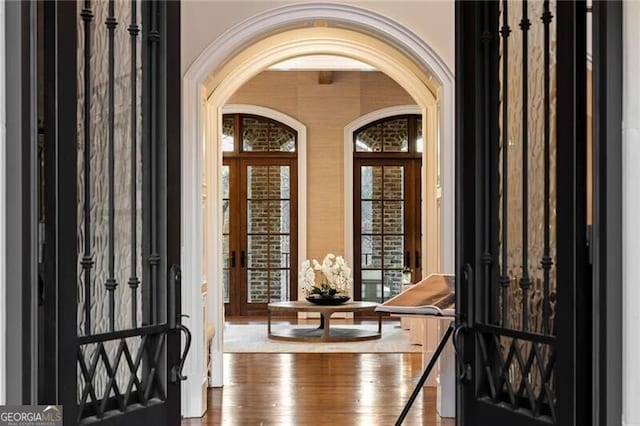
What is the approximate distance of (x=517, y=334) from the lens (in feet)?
8.51

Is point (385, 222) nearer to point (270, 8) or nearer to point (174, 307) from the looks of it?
point (270, 8)

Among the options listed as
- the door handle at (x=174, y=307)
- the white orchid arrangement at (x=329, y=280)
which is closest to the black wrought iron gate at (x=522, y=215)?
the door handle at (x=174, y=307)

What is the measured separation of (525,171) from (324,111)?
8.88 m

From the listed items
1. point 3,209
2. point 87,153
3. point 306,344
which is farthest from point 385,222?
point 3,209

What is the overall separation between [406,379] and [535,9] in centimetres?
441

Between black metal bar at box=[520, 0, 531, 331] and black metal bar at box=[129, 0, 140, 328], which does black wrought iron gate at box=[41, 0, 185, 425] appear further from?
black metal bar at box=[520, 0, 531, 331]

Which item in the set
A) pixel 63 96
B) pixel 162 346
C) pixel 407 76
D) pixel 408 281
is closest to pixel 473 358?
pixel 162 346

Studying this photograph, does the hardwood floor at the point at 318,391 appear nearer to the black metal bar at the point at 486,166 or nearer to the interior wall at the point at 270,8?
the interior wall at the point at 270,8

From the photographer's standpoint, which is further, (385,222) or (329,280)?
(385,222)

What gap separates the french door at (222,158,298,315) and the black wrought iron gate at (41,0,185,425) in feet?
28.4

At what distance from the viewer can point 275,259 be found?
11.5 metres

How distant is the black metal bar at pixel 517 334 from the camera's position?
248cm

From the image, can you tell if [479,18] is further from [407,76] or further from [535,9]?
[407,76]

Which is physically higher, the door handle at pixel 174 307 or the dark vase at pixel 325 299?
the door handle at pixel 174 307
